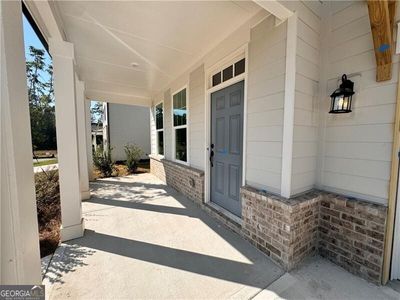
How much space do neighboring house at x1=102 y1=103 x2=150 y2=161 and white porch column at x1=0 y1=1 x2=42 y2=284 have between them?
10.6 meters

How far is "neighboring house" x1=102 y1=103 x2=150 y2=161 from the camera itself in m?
11.2

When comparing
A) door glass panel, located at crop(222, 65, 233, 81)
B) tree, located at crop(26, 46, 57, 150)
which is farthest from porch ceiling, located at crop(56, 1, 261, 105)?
tree, located at crop(26, 46, 57, 150)

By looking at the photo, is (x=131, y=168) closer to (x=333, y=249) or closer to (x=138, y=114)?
(x=138, y=114)

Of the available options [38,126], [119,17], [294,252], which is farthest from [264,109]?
[38,126]

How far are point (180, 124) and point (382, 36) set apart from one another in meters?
3.83

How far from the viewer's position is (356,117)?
6.34 feet

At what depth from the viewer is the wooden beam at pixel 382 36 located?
5.03ft

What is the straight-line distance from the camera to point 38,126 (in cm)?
334

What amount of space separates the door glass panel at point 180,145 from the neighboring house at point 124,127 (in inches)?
277

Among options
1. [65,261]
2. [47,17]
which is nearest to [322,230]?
[65,261]

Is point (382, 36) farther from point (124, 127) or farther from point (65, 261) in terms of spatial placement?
point (124, 127)

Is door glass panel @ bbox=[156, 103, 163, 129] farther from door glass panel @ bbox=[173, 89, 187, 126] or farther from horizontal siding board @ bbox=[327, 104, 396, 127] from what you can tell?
horizontal siding board @ bbox=[327, 104, 396, 127]

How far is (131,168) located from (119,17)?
20.3ft

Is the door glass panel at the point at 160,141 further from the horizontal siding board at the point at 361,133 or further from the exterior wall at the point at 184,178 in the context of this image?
the horizontal siding board at the point at 361,133
